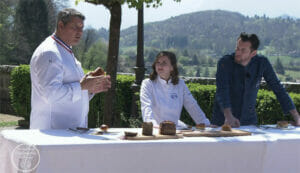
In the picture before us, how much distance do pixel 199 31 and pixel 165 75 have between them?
140197mm

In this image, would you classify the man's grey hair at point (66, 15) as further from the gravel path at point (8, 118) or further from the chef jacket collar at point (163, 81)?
the gravel path at point (8, 118)

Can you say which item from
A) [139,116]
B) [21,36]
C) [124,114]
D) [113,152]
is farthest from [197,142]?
[21,36]

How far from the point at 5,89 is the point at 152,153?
1211cm

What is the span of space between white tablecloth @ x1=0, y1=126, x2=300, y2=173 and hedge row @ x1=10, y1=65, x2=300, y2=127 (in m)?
3.35

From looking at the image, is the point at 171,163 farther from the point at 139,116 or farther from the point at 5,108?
the point at 5,108

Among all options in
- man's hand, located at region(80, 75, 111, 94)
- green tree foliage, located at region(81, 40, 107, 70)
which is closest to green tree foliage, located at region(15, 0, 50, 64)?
green tree foliage, located at region(81, 40, 107, 70)

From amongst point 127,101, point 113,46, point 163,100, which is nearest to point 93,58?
point 127,101

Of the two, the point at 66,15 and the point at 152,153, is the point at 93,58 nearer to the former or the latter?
the point at 66,15

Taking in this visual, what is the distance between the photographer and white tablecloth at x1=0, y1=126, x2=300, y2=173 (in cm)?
279

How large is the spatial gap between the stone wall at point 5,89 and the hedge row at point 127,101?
8.24 feet

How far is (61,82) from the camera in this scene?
3375mm

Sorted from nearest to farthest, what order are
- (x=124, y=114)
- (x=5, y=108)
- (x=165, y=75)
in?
(x=165, y=75), (x=124, y=114), (x=5, y=108)

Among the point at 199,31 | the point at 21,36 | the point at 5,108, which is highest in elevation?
the point at 199,31

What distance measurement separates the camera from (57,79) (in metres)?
3.32
